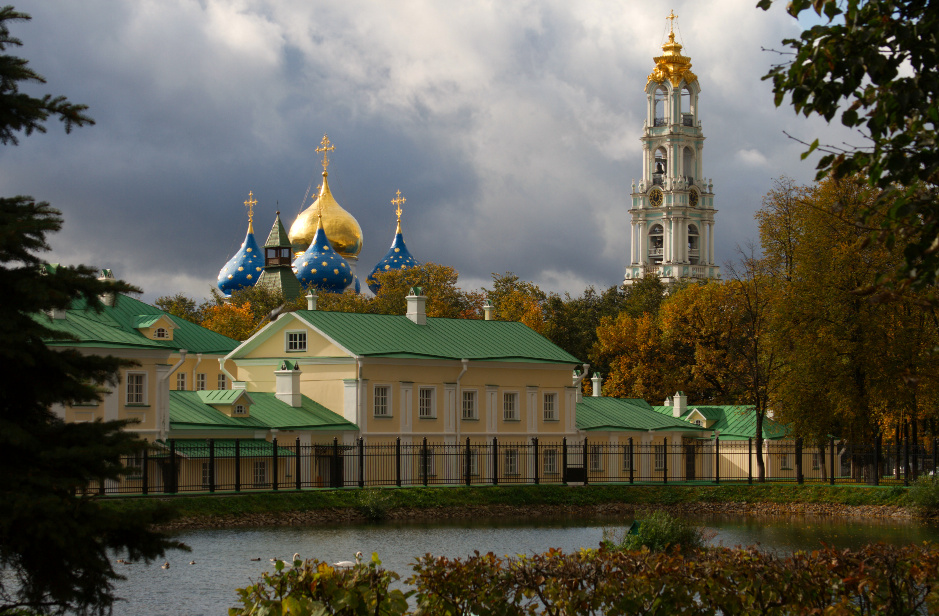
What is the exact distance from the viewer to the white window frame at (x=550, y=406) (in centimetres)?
4841

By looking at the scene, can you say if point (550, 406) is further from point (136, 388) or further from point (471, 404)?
point (136, 388)

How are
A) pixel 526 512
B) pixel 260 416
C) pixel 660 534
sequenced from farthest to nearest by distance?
pixel 260 416 → pixel 526 512 → pixel 660 534

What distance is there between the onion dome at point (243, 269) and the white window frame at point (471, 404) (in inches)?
1896

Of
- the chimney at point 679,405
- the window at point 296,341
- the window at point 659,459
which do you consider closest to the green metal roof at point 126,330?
the window at point 296,341

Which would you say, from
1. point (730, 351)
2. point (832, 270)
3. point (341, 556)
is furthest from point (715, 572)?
point (730, 351)

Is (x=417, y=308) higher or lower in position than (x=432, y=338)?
higher

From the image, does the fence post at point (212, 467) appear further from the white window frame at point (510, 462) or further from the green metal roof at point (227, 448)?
the white window frame at point (510, 462)

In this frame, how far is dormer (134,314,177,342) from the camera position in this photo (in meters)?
40.2

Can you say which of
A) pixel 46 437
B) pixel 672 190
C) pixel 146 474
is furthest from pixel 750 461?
pixel 672 190

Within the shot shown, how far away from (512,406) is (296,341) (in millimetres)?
8522

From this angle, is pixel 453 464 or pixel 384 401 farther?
pixel 453 464

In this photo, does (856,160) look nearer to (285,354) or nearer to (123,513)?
(123,513)

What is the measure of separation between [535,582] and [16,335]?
5.34 metres

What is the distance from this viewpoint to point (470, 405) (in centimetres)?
4641
